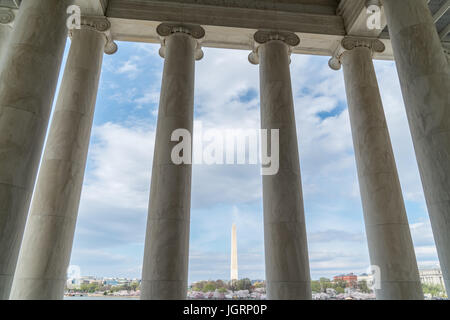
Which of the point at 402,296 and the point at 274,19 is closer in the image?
the point at 402,296

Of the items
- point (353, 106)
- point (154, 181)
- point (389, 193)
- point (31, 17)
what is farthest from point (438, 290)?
point (31, 17)

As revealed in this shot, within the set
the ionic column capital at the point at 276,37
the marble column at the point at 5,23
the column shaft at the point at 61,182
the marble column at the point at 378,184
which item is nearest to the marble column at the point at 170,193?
the column shaft at the point at 61,182

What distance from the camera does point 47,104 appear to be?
8775cm

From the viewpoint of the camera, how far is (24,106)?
82.4m

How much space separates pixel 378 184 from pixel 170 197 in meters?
94.3

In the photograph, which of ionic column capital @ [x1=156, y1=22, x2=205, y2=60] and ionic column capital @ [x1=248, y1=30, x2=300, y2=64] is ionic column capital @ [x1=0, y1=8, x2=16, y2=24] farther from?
ionic column capital @ [x1=248, y1=30, x2=300, y2=64]

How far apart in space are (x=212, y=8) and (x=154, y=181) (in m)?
103

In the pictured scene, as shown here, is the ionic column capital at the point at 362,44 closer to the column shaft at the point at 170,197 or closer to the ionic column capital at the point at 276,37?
the ionic column capital at the point at 276,37

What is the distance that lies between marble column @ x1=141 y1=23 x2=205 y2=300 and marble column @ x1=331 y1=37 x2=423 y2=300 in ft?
271

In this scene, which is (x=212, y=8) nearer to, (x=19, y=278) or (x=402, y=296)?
(x=19, y=278)

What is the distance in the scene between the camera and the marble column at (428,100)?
8781 centimetres

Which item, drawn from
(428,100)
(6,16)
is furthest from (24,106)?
(428,100)

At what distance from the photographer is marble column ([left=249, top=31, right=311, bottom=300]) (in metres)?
116

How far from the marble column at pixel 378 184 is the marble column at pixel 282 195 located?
115 ft
